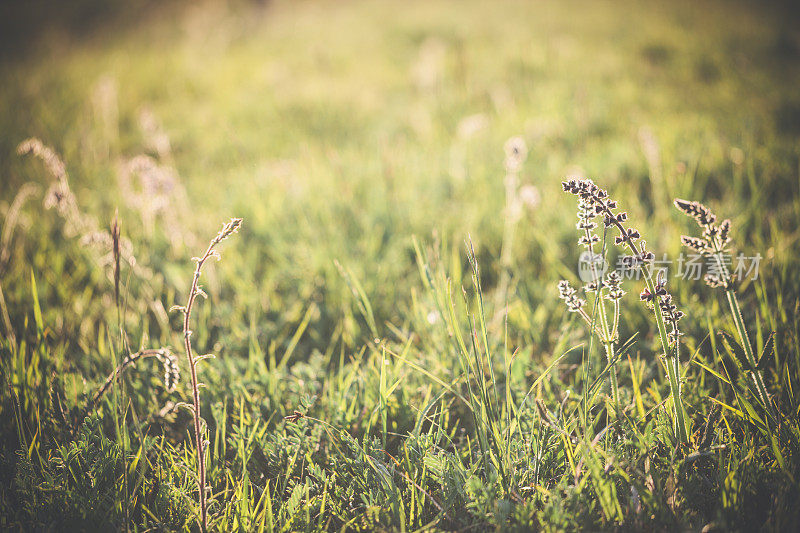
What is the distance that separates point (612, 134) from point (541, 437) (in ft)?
10.8

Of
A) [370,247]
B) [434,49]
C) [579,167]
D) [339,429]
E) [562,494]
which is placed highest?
[434,49]

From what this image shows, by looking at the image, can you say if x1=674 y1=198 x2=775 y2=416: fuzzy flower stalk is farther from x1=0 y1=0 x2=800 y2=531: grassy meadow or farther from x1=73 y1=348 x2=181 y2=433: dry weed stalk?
x1=73 y1=348 x2=181 y2=433: dry weed stalk

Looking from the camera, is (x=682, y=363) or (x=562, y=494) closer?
(x=562, y=494)

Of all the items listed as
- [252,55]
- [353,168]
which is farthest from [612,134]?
[252,55]

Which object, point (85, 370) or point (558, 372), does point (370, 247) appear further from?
point (85, 370)

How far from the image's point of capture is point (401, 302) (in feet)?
7.23

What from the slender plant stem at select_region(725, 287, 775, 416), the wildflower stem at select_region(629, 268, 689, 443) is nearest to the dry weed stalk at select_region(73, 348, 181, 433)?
the wildflower stem at select_region(629, 268, 689, 443)

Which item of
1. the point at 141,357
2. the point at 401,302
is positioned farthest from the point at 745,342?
the point at 141,357

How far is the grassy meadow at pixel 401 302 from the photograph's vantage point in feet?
Result: 4.22

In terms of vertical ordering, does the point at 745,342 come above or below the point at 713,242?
below

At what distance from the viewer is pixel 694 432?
4.71ft

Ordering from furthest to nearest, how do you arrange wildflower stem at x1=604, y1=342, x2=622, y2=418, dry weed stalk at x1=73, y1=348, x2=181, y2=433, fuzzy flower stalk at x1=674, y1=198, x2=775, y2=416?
wildflower stem at x1=604, y1=342, x2=622, y2=418, dry weed stalk at x1=73, y1=348, x2=181, y2=433, fuzzy flower stalk at x1=674, y1=198, x2=775, y2=416

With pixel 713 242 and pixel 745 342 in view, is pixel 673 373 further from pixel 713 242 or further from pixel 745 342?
pixel 713 242

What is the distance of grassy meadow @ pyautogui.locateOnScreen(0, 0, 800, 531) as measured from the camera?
1285 mm
